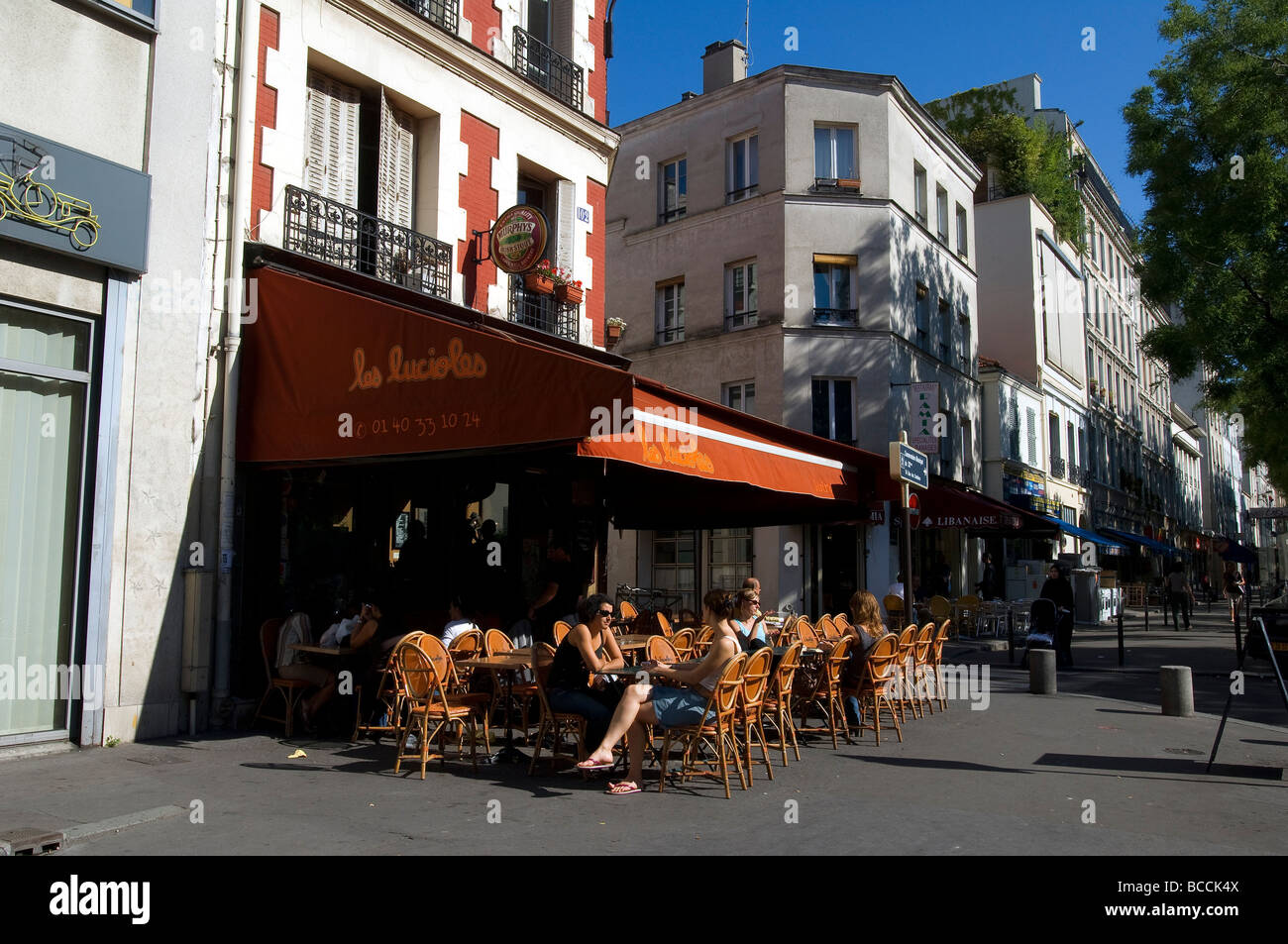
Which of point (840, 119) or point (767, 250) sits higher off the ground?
point (840, 119)

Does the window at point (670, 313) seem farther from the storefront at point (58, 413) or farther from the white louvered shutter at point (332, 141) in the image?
the storefront at point (58, 413)

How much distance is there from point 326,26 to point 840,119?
1485 centimetres

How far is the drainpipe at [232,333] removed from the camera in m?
8.68

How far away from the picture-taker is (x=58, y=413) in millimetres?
7859

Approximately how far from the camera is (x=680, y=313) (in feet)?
79.1

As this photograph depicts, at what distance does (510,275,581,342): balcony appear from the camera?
12.5 metres

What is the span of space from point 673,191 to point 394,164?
14.4m

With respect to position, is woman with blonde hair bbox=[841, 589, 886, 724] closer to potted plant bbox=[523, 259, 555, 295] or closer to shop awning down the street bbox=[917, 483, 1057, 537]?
potted plant bbox=[523, 259, 555, 295]

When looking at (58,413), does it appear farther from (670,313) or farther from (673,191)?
(673,191)

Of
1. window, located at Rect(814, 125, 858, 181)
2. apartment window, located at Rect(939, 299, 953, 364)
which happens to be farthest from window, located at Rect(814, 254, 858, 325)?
apartment window, located at Rect(939, 299, 953, 364)

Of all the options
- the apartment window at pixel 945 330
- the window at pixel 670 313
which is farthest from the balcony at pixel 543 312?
the apartment window at pixel 945 330

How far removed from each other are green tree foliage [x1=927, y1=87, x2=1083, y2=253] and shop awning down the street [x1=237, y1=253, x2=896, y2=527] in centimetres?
2610

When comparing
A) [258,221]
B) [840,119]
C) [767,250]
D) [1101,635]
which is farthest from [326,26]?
[1101,635]
